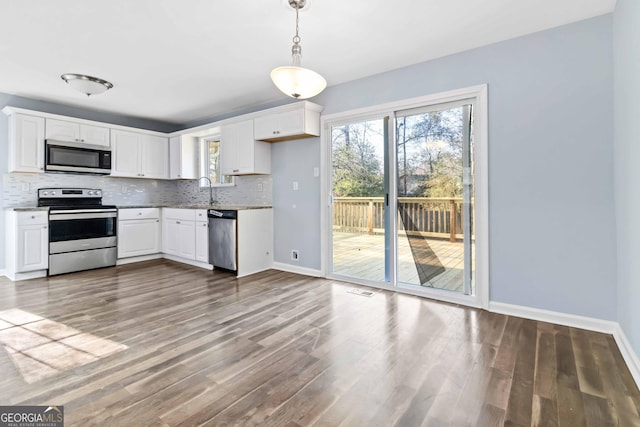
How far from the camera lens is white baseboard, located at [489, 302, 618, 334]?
2.34 meters

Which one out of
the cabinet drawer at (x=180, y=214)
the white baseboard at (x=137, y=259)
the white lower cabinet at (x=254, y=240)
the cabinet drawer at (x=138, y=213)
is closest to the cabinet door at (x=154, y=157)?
the cabinet drawer at (x=138, y=213)

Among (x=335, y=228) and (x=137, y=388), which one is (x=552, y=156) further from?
(x=137, y=388)

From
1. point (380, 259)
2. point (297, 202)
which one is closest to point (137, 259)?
point (297, 202)

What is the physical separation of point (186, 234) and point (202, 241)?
0.46 meters

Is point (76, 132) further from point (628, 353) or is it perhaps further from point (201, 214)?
point (628, 353)

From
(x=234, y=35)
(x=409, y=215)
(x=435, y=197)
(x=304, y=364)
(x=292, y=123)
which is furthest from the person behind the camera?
(x=292, y=123)

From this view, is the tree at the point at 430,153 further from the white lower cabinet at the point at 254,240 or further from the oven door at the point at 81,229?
the oven door at the point at 81,229

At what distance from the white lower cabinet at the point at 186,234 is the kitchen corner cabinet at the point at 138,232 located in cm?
13

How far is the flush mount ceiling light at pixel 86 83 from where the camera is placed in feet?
11.3

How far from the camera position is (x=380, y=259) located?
11.9 ft

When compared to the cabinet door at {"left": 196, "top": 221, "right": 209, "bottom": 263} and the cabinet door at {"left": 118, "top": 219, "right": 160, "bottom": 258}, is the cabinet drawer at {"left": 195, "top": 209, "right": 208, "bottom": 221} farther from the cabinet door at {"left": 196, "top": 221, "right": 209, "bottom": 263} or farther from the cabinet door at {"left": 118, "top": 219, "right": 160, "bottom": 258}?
the cabinet door at {"left": 118, "top": 219, "right": 160, "bottom": 258}

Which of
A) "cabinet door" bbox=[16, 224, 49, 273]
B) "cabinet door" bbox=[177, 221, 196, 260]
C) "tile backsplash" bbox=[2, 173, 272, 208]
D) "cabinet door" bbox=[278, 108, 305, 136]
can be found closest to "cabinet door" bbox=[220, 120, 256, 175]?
"tile backsplash" bbox=[2, 173, 272, 208]

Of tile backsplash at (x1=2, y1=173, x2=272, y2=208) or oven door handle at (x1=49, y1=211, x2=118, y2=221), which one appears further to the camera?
tile backsplash at (x1=2, y1=173, x2=272, y2=208)

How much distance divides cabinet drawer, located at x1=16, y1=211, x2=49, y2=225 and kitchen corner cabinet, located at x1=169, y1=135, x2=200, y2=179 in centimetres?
191
